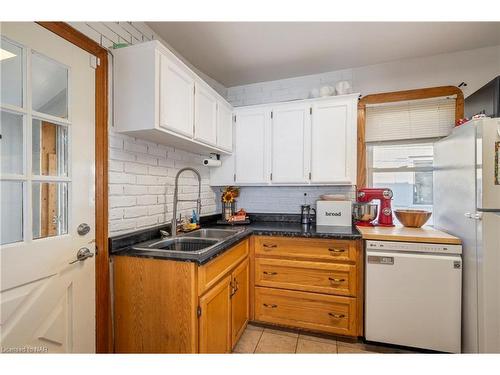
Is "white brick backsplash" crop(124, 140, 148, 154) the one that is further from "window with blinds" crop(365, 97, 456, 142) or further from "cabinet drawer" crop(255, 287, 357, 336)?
"window with blinds" crop(365, 97, 456, 142)

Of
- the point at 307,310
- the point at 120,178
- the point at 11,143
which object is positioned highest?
the point at 11,143

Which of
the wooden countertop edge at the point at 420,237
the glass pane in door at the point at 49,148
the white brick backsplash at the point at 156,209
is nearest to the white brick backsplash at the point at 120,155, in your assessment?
the glass pane in door at the point at 49,148

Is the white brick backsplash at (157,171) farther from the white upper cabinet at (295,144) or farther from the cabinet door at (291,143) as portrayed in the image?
the cabinet door at (291,143)

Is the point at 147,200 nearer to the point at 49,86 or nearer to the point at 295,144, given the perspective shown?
the point at 49,86

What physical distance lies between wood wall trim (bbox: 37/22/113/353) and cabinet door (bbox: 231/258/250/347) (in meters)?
0.80

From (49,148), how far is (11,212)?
336 mm

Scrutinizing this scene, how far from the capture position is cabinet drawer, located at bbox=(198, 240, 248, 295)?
1279 millimetres

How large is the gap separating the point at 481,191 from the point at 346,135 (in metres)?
1.07

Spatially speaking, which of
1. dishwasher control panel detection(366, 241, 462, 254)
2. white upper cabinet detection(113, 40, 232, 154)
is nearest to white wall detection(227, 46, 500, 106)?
white upper cabinet detection(113, 40, 232, 154)

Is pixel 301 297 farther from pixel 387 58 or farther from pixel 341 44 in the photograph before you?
pixel 387 58

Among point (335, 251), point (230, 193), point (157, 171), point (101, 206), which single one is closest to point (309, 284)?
point (335, 251)

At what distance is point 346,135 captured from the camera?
2.19m

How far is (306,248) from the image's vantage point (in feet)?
6.44

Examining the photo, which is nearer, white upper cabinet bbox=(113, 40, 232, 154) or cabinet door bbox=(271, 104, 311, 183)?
white upper cabinet bbox=(113, 40, 232, 154)
